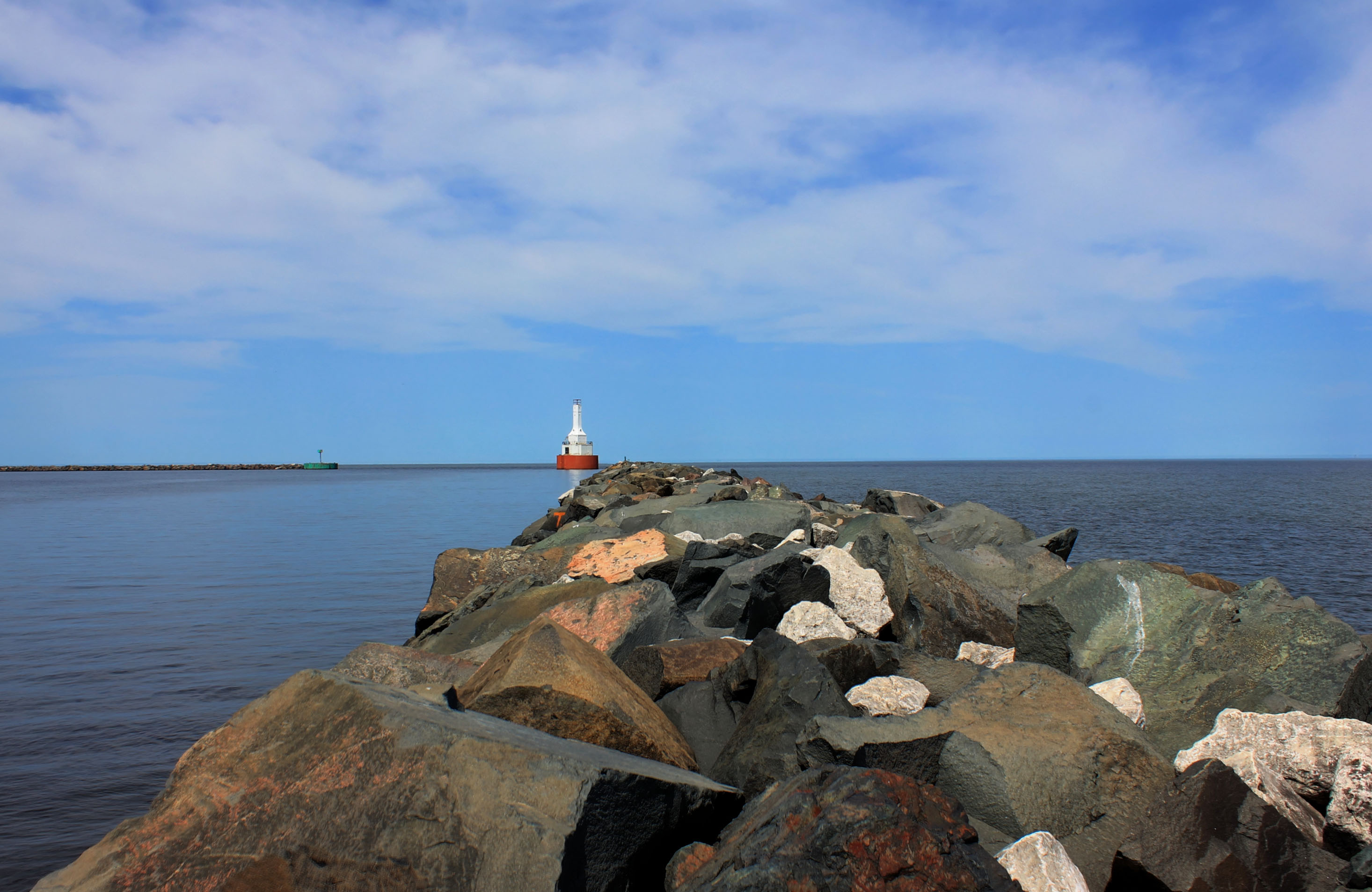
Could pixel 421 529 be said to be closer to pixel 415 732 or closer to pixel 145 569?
pixel 145 569

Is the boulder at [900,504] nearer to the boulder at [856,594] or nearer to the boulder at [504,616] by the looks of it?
the boulder at [856,594]

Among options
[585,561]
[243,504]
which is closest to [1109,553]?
[585,561]

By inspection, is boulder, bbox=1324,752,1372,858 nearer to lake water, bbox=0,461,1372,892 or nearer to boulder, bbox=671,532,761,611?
boulder, bbox=671,532,761,611

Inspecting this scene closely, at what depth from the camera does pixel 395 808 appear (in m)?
2.97

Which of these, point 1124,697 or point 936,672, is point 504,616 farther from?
point 1124,697

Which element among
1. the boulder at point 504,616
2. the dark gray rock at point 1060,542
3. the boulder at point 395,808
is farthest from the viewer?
the dark gray rock at point 1060,542

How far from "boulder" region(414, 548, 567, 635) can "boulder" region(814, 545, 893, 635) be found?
12.0 ft

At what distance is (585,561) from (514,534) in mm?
16337

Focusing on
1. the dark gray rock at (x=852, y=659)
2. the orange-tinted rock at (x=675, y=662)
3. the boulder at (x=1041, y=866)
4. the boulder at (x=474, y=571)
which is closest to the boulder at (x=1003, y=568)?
the dark gray rock at (x=852, y=659)

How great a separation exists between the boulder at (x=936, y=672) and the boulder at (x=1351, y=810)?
5.74ft

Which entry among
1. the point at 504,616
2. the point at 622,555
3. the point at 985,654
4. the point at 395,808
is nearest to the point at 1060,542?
the point at 622,555

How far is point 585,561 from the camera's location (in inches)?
364

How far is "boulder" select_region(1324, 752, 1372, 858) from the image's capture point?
3.27m

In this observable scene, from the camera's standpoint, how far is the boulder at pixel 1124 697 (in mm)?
4461
